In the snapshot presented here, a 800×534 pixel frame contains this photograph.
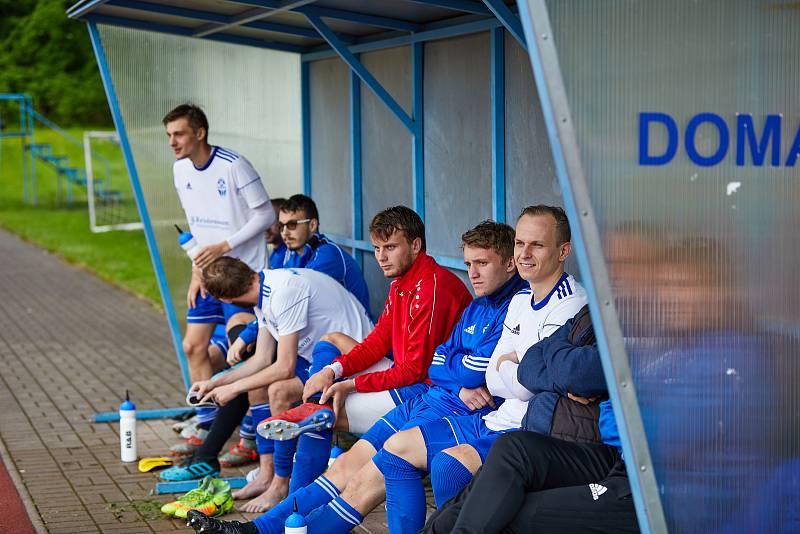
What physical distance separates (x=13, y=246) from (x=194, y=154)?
42.8 feet

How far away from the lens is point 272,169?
807 centimetres

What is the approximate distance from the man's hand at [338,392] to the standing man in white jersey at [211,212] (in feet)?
5.13

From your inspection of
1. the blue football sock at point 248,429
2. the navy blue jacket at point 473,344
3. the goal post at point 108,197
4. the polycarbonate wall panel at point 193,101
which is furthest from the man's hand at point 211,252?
the goal post at point 108,197

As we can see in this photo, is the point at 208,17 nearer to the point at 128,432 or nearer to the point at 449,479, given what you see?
the point at 128,432

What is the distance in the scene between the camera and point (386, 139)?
22.3ft

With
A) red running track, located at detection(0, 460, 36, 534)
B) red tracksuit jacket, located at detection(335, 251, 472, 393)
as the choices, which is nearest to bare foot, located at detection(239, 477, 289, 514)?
red tracksuit jacket, located at detection(335, 251, 472, 393)

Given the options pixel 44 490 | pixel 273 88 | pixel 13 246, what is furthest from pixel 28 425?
pixel 13 246

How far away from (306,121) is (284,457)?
135 inches

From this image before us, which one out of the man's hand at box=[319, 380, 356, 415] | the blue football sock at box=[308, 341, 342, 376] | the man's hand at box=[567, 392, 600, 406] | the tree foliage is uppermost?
the tree foliage

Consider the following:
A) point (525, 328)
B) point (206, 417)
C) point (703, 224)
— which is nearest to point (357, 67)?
point (206, 417)

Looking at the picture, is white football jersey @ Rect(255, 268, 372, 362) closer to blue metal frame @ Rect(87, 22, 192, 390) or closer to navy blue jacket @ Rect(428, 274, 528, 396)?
navy blue jacket @ Rect(428, 274, 528, 396)

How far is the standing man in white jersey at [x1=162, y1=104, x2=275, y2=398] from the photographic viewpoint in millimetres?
6211

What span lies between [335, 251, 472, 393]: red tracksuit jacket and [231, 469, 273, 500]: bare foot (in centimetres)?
78

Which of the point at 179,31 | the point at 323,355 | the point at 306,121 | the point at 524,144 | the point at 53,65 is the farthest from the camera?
the point at 53,65
